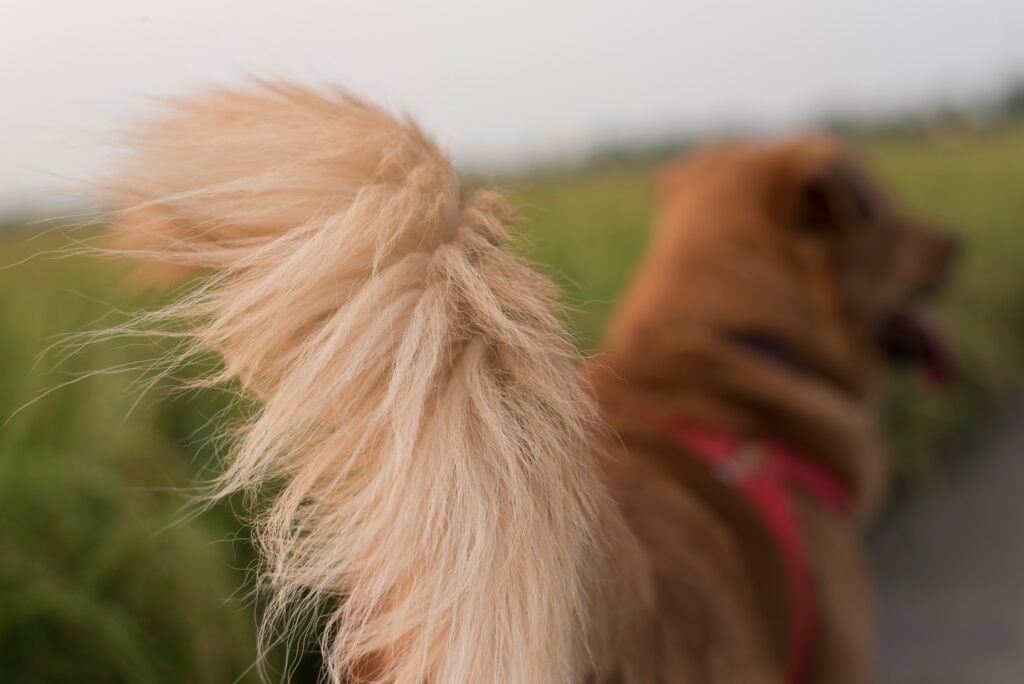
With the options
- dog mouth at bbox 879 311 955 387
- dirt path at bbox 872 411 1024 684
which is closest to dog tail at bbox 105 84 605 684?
dog mouth at bbox 879 311 955 387

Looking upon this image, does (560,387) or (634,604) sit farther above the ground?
(560,387)

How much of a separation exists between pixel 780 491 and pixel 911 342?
1.13m

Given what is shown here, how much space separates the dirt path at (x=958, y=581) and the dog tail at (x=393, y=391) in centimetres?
262

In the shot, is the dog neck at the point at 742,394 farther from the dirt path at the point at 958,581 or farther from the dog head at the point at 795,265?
the dirt path at the point at 958,581

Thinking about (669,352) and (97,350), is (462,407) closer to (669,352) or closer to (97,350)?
(669,352)

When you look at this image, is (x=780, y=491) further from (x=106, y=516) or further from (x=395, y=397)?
(x=106, y=516)

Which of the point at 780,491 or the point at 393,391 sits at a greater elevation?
the point at 393,391

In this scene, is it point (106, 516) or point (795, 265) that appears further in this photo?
point (795, 265)

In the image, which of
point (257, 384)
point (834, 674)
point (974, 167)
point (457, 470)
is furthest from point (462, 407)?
point (974, 167)

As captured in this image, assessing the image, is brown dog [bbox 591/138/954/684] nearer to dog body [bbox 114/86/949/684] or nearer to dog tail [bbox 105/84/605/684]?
dog body [bbox 114/86/949/684]

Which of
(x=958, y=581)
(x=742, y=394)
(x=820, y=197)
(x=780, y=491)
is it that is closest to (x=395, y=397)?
(x=780, y=491)

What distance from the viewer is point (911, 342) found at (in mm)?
2969

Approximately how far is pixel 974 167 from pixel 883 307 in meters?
9.09

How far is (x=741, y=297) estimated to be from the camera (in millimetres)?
2574
